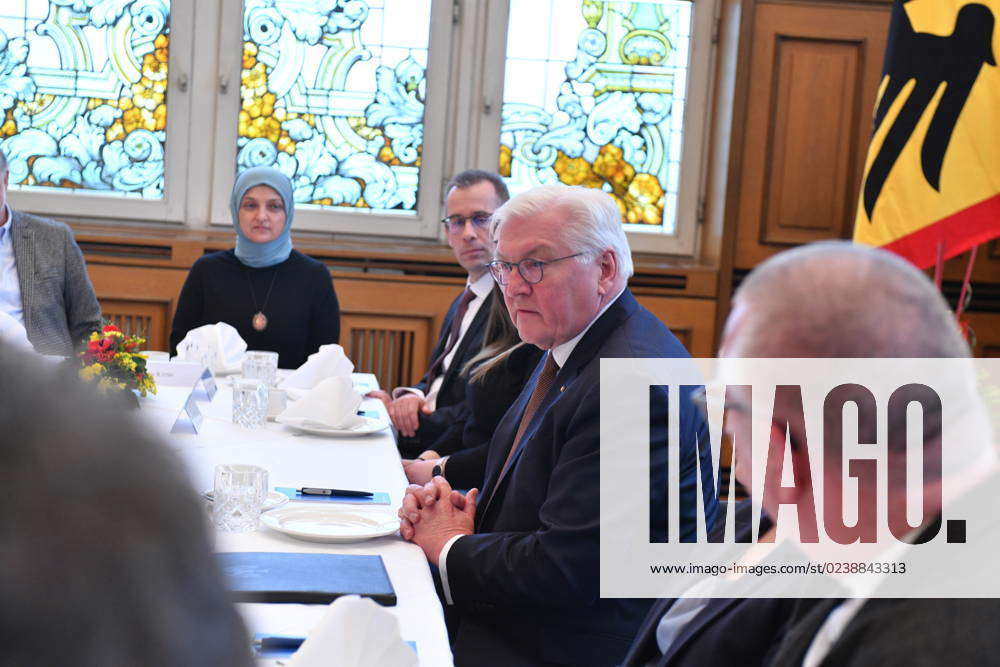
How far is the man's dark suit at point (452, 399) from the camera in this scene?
Answer: 3.14 metres

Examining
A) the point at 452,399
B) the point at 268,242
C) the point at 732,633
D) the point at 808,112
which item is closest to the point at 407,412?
the point at 452,399

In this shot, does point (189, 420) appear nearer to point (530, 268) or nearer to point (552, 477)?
point (530, 268)

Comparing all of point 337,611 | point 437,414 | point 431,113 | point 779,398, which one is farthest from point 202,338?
point 779,398

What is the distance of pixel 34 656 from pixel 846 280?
0.84 m

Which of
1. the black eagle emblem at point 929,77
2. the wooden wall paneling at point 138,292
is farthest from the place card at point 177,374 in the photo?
the black eagle emblem at point 929,77

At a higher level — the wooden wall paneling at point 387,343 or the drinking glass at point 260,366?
the drinking glass at point 260,366

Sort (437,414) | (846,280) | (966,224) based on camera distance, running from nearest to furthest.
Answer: (846,280)
(437,414)
(966,224)

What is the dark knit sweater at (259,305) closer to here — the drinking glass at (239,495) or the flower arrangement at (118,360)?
the flower arrangement at (118,360)

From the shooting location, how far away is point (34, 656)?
0.25 metres

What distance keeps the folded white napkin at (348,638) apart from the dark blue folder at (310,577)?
1.02ft

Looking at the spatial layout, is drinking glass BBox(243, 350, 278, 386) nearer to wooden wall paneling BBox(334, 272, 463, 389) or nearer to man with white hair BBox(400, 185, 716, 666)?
man with white hair BBox(400, 185, 716, 666)

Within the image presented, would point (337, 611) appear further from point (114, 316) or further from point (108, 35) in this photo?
point (108, 35)

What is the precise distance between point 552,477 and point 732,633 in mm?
643

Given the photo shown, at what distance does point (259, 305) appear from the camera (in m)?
4.00
